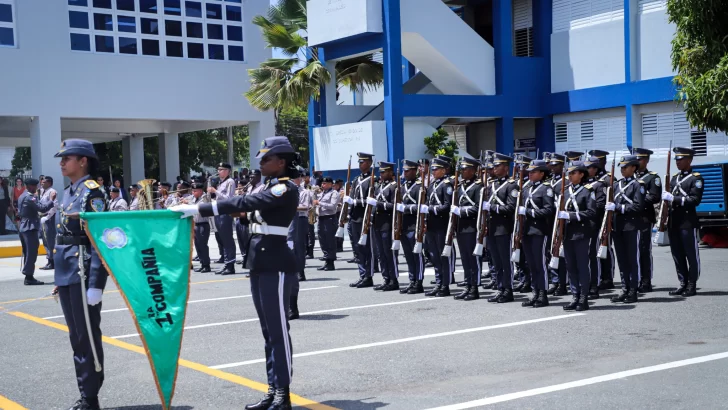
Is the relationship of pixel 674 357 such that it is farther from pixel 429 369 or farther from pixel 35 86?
pixel 35 86

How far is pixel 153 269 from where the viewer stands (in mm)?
5984

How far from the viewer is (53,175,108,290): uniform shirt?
20.6 feet

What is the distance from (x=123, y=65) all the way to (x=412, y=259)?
17269 mm

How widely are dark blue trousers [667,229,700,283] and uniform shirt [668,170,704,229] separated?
0.10m

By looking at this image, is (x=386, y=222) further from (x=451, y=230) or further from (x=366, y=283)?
(x=451, y=230)

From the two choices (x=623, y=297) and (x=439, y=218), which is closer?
(x=623, y=297)

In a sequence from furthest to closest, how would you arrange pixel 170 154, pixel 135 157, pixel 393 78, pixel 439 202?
1. pixel 135 157
2. pixel 170 154
3. pixel 393 78
4. pixel 439 202

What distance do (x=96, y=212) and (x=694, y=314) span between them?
7.03 metres

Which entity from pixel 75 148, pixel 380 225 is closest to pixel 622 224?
pixel 380 225

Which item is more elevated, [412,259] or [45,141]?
[45,141]

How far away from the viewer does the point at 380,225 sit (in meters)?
13.3

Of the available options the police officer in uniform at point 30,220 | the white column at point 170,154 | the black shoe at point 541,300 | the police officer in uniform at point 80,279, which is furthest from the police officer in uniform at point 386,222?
the white column at point 170,154

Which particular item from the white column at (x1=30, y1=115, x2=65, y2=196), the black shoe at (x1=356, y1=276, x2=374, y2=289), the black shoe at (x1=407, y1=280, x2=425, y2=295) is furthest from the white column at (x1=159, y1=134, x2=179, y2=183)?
the black shoe at (x1=407, y1=280, x2=425, y2=295)

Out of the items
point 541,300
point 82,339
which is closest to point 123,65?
point 541,300
